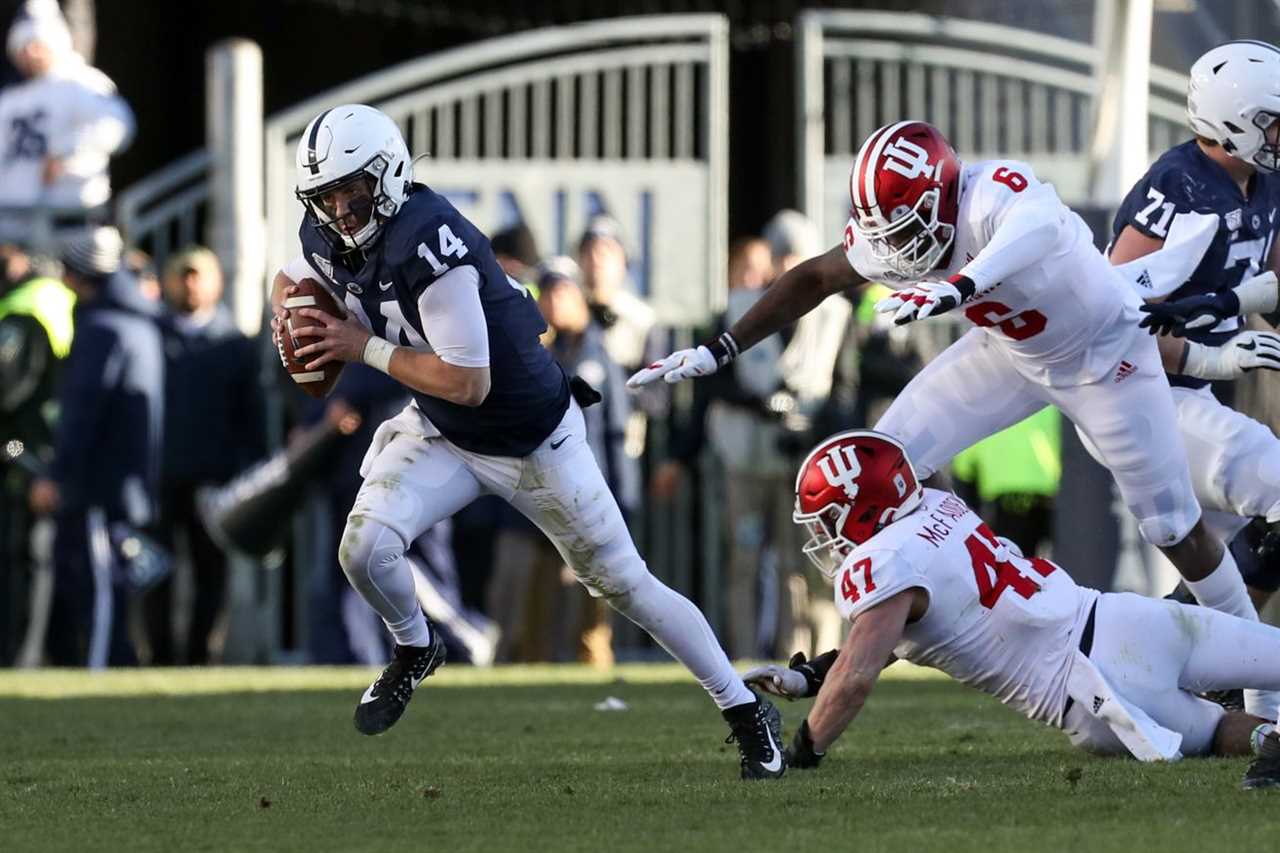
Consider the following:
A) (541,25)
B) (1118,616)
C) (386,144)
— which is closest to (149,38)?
(541,25)

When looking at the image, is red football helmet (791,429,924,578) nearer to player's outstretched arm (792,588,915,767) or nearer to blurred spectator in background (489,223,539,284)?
player's outstretched arm (792,588,915,767)

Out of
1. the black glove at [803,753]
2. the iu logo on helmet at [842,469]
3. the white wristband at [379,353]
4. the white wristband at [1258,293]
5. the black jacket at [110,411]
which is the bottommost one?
the black jacket at [110,411]

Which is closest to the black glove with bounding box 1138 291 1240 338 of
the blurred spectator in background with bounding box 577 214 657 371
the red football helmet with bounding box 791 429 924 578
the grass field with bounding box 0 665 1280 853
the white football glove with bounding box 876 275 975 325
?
the white football glove with bounding box 876 275 975 325

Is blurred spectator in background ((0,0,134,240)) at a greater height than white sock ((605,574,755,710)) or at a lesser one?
lesser

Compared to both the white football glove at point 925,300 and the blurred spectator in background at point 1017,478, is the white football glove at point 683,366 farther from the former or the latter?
the blurred spectator in background at point 1017,478

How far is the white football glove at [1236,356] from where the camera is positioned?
7.07 metres

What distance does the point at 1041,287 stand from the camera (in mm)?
6973

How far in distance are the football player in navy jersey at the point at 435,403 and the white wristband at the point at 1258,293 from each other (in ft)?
5.91

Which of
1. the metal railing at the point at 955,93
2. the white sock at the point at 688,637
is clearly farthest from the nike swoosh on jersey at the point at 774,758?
the metal railing at the point at 955,93

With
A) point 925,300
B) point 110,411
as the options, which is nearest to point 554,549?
point 110,411

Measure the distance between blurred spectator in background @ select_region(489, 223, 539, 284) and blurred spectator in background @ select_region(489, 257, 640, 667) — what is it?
121mm

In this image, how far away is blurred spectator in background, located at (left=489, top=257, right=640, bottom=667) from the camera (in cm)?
1171

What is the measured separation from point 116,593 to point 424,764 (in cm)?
527

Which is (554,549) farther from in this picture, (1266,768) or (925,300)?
(1266,768)
